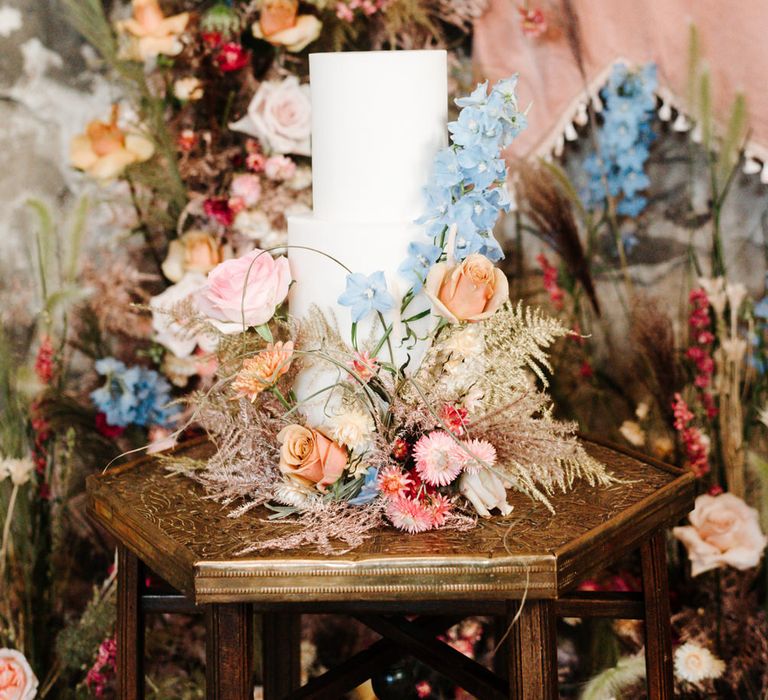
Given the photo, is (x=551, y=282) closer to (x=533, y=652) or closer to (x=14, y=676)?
(x=533, y=652)

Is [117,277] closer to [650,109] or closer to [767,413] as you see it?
[650,109]

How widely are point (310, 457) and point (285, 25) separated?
914 mm

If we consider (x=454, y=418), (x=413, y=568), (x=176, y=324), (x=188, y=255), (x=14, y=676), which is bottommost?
(x=14, y=676)

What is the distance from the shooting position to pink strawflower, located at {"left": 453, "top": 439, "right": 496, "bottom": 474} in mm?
1026

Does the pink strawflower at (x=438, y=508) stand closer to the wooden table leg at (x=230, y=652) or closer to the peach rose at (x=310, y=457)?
the peach rose at (x=310, y=457)

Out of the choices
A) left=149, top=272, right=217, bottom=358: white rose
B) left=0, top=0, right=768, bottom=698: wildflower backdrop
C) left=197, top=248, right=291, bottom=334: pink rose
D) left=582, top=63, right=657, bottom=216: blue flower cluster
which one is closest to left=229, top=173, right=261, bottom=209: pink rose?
left=0, top=0, right=768, bottom=698: wildflower backdrop

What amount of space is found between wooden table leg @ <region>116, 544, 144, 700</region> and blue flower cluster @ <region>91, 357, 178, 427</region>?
0.45 meters

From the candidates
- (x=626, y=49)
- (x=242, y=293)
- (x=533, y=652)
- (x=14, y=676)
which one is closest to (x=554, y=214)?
(x=626, y=49)

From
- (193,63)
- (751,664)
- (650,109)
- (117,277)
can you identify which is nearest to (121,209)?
(117,277)

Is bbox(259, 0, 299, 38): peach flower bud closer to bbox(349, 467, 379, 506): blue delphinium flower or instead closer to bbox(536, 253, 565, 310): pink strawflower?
bbox(536, 253, 565, 310): pink strawflower

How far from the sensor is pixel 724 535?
5.43 feet

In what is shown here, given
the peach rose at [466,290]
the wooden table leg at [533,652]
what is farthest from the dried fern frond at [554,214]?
the wooden table leg at [533,652]

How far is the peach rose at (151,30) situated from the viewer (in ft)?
5.39

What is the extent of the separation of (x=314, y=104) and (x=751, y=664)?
1.19 m
